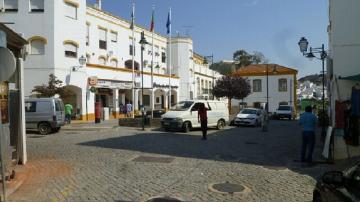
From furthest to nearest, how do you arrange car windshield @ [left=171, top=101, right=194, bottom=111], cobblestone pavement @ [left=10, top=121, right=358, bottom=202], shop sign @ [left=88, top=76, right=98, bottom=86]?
shop sign @ [left=88, top=76, right=98, bottom=86]
car windshield @ [left=171, top=101, right=194, bottom=111]
cobblestone pavement @ [left=10, top=121, right=358, bottom=202]

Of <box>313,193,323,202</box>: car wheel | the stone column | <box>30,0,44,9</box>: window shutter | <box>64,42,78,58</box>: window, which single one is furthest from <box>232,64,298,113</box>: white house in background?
<box>313,193,323,202</box>: car wheel

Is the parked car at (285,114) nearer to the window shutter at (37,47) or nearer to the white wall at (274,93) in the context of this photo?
the white wall at (274,93)

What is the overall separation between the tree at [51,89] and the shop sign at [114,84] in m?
6.45

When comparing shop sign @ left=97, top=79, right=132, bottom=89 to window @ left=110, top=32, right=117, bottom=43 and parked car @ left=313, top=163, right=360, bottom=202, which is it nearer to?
window @ left=110, top=32, right=117, bottom=43

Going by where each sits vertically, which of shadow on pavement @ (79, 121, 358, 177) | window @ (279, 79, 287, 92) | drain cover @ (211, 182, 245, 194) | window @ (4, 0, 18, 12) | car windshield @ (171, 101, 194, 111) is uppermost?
window @ (4, 0, 18, 12)

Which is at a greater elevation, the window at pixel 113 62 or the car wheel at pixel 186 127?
the window at pixel 113 62

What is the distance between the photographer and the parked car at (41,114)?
23.1 m

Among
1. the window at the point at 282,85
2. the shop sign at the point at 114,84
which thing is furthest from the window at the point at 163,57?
the window at the point at 282,85

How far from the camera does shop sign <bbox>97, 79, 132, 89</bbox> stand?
3862 cm

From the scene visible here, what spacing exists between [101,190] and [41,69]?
2611 centimetres

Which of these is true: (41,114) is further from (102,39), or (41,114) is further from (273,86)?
(273,86)

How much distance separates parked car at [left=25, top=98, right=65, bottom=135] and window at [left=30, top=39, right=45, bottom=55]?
11.1 meters

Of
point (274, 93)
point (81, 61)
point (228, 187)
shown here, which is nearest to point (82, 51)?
point (81, 61)

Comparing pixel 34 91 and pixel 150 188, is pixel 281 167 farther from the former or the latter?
pixel 34 91
